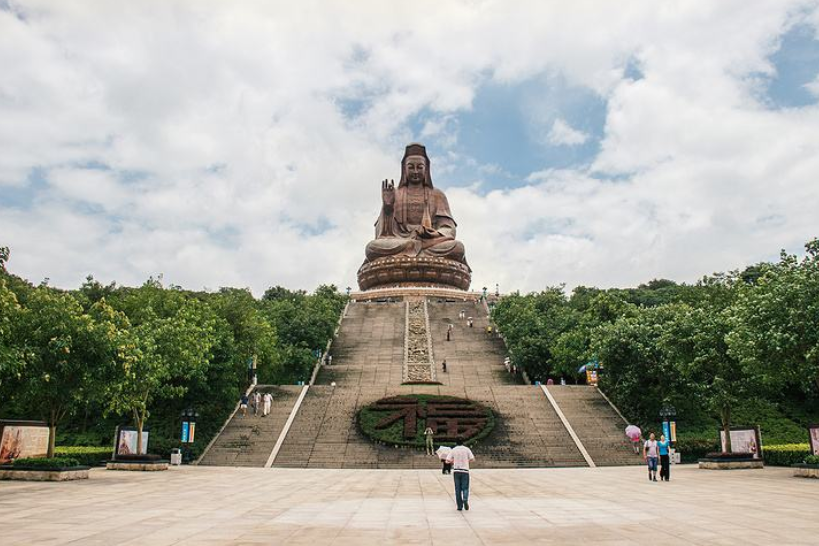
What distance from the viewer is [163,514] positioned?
30.4ft

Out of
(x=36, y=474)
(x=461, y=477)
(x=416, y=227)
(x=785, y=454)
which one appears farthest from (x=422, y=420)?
(x=416, y=227)

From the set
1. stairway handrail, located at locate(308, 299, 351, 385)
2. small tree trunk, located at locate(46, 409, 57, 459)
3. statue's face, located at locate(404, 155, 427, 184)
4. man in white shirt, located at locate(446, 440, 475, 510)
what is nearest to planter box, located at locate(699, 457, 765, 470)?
man in white shirt, located at locate(446, 440, 475, 510)

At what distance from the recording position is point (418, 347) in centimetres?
3603

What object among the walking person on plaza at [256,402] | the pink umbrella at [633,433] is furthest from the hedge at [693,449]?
the walking person on plaza at [256,402]

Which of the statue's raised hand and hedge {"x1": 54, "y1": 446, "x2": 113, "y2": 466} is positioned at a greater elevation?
the statue's raised hand

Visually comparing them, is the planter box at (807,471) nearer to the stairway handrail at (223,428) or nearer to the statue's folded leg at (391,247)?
the stairway handrail at (223,428)

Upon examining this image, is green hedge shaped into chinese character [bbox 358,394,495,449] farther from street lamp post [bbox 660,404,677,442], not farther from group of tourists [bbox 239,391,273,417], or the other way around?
street lamp post [bbox 660,404,677,442]

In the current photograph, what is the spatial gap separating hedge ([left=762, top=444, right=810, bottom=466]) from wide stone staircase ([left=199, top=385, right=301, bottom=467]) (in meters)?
14.9

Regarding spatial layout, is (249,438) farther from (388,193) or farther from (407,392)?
(388,193)

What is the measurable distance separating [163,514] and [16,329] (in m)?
8.31

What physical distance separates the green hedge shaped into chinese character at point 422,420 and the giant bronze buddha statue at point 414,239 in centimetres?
2572

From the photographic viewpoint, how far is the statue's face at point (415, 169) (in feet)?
179

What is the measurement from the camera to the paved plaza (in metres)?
7.29

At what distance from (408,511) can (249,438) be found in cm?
1427
